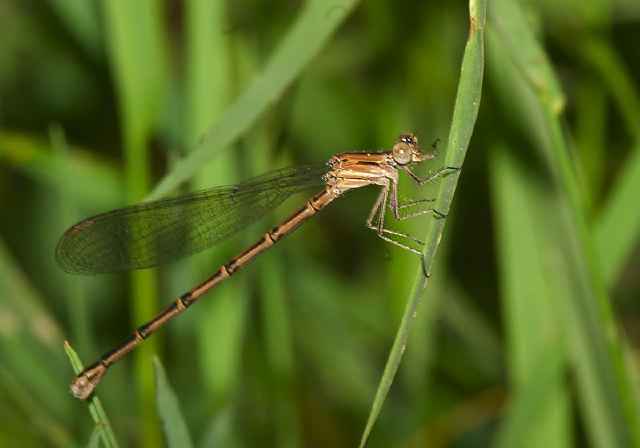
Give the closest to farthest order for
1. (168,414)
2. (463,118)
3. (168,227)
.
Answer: (463,118)
(168,414)
(168,227)

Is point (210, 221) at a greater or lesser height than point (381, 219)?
greater

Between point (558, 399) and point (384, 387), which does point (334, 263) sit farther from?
point (384, 387)

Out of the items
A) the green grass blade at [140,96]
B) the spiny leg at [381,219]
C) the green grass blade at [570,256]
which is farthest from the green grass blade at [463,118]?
the green grass blade at [140,96]

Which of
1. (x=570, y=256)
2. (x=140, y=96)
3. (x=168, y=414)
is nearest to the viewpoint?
(x=168, y=414)

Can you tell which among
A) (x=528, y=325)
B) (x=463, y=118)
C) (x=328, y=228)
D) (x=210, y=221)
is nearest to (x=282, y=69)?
(x=463, y=118)

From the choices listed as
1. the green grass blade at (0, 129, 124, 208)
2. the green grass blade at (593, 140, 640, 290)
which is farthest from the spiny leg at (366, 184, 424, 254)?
the green grass blade at (0, 129, 124, 208)

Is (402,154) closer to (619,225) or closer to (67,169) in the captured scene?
(619,225)

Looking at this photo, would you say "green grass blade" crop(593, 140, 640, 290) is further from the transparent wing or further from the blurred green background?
the transparent wing
